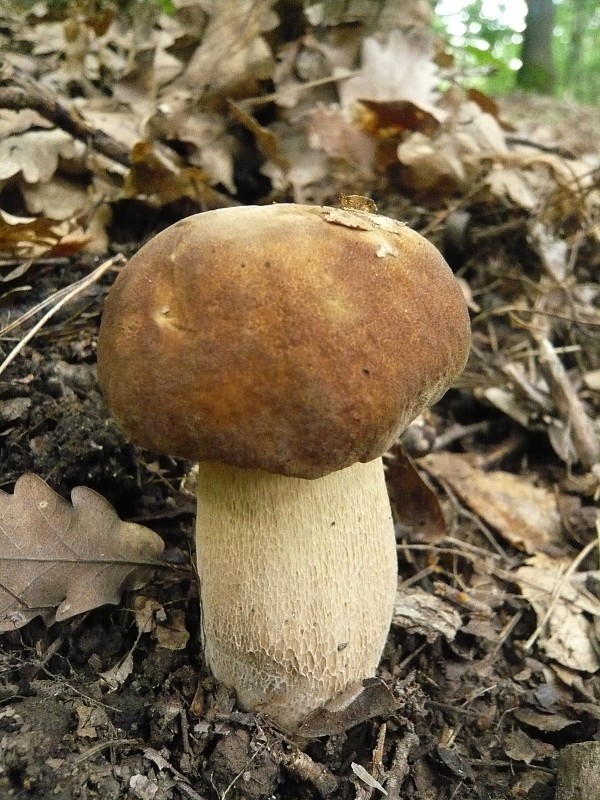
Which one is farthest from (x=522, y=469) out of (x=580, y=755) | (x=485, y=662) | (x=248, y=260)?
(x=248, y=260)

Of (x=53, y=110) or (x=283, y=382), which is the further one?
(x=53, y=110)

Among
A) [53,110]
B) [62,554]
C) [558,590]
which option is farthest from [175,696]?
[53,110]

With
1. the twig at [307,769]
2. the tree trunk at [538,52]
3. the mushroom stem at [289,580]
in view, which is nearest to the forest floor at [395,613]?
the twig at [307,769]

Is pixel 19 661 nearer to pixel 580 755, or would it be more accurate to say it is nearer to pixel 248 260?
pixel 248 260

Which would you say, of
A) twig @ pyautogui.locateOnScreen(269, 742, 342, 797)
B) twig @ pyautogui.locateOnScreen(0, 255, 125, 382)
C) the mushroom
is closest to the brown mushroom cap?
the mushroom

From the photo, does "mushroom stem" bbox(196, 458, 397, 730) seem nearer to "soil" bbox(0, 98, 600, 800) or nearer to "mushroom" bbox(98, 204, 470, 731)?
"mushroom" bbox(98, 204, 470, 731)

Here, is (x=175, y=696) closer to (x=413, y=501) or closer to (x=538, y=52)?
(x=413, y=501)
